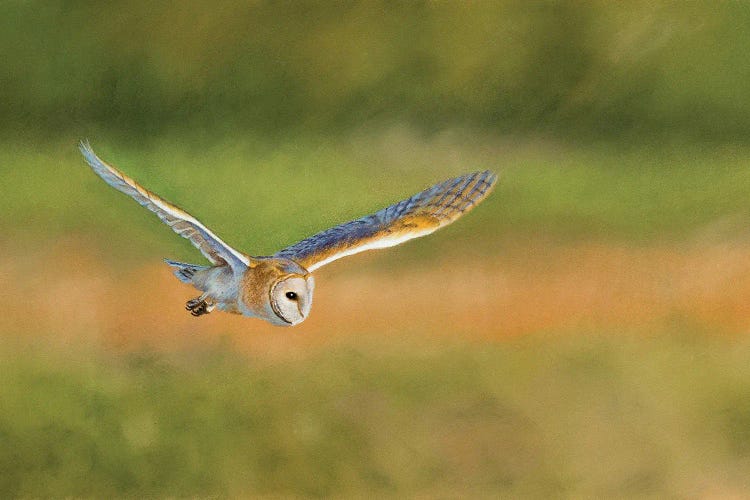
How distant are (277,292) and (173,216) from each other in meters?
0.41

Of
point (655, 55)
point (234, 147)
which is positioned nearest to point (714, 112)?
point (655, 55)

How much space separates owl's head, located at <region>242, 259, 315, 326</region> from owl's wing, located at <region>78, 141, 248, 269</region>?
6 cm

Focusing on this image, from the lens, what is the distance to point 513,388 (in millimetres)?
7160

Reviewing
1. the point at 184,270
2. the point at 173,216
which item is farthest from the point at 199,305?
the point at 173,216

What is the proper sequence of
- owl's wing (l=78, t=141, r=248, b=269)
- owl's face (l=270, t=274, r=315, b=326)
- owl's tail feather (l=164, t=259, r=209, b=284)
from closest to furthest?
owl's wing (l=78, t=141, r=248, b=269)
owl's face (l=270, t=274, r=315, b=326)
owl's tail feather (l=164, t=259, r=209, b=284)

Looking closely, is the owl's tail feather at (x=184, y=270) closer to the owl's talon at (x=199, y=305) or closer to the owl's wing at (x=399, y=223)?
the owl's talon at (x=199, y=305)

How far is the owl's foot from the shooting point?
314 cm

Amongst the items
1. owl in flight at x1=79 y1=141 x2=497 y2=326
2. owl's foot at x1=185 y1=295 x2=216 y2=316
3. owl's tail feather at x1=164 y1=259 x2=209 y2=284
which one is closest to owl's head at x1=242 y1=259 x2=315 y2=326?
owl in flight at x1=79 y1=141 x2=497 y2=326

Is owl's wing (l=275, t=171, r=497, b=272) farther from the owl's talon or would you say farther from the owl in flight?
the owl's talon

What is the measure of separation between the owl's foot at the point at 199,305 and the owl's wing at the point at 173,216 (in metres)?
0.12

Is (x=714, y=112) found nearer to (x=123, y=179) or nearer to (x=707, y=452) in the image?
(x=707, y=452)

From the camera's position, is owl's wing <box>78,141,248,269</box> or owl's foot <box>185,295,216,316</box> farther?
owl's foot <box>185,295,216,316</box>

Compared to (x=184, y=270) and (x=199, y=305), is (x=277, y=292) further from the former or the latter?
(x=184, y=270)

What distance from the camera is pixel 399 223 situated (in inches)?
137
